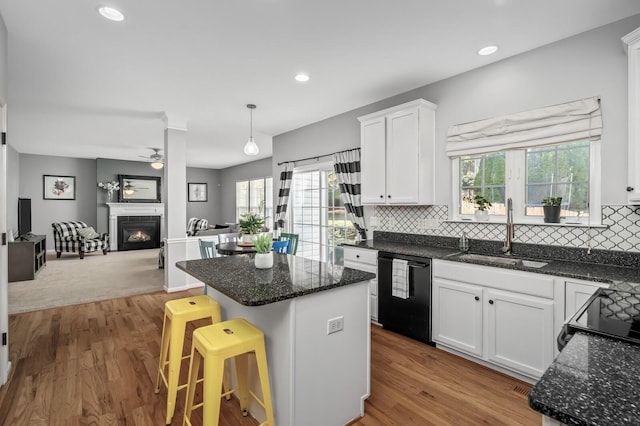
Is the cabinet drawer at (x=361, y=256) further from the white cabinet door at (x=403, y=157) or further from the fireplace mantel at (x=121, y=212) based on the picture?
the fireplace mantel at (x=121, y=212)

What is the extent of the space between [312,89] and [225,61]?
1069 mm

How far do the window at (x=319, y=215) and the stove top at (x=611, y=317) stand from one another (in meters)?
3.23

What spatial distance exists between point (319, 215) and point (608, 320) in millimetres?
4157

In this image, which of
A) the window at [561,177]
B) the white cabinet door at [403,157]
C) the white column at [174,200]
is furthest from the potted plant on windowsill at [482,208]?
the white column at [174,200]

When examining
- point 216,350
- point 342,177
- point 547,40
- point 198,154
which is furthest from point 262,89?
point 198,154

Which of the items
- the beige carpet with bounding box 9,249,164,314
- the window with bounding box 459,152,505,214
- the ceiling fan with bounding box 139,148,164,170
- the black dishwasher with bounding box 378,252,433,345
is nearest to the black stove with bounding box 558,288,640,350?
the black dishwasher with bounding box 378,252,433,345

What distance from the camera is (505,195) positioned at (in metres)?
3.07

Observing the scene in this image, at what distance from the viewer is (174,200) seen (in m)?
5.00

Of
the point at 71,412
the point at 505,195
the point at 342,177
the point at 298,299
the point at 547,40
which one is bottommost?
the point at 71,412

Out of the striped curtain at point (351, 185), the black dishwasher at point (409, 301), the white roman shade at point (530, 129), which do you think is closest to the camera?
the white roman shade at point (530, 129)

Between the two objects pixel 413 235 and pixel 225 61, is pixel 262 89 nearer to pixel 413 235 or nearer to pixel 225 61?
pixel 225 61

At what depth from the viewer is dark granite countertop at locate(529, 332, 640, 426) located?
0.66 m

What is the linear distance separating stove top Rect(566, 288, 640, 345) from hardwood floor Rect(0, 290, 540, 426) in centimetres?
98

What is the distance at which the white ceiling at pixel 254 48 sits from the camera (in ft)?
7.49
